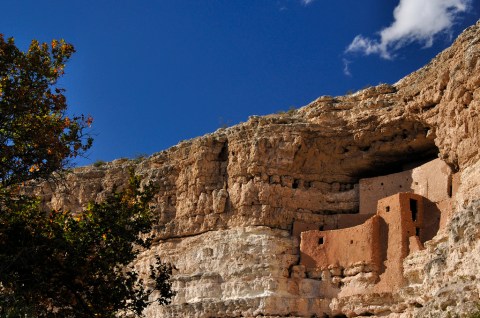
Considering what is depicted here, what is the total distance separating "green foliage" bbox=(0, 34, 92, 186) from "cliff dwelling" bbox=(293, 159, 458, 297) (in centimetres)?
1386

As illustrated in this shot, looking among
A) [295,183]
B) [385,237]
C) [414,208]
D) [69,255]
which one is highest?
[295,183]

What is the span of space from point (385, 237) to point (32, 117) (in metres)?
15.0

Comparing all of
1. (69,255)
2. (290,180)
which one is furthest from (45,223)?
(290,180)

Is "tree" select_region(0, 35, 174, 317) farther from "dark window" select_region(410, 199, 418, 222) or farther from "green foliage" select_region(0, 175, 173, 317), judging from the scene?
"dark window" select_region(410, 199, 418, 222)

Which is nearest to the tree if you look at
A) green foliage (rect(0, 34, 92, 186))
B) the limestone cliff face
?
green foliage (rect(0, 34, 92, 186))

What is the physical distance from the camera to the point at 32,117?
39.4 ft

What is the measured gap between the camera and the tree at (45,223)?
11.5m

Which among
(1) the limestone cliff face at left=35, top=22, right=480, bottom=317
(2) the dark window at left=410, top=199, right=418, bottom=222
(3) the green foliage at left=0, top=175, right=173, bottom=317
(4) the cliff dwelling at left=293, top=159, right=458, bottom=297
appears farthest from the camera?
(2) the dark window at left=410, top=199, right=418, bottom=222

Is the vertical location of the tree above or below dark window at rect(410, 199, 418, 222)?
below

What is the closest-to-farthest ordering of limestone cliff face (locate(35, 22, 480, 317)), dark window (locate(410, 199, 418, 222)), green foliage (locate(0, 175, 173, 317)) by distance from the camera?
green foliage (locate(0, 175, 173, 317)) < limestone cliff face (locate(35, 22, 480, 317)) < dark window (locate(410, 199, 418, 222))

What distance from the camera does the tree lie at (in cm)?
1150

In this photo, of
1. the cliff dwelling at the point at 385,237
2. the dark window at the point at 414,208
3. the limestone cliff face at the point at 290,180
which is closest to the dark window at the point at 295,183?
the limestone cliff face at the point at 290,180

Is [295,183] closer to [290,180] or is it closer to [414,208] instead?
[290,180]

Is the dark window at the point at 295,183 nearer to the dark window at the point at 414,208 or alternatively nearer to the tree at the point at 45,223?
the dark window at the point at 414,208
